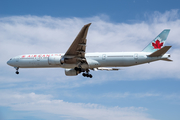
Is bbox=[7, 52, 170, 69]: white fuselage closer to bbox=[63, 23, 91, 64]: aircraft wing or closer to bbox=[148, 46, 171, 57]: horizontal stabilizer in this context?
bbox=[148, 46, 171, 57]: horizontal stabilizer

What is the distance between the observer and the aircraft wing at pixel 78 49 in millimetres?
26469

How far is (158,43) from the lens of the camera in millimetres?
33844

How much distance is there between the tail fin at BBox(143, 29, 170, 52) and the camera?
33.6 meters

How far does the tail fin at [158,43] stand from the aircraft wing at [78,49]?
Answer: 9.23 m

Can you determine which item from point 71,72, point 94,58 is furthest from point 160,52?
point 71,72

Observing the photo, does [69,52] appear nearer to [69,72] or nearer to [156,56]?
[69,72]

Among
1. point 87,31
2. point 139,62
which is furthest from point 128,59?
point 87,31

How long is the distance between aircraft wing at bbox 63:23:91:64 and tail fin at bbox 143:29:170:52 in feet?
30.3

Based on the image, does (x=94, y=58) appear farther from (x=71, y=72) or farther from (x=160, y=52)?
(x=160, y=52)

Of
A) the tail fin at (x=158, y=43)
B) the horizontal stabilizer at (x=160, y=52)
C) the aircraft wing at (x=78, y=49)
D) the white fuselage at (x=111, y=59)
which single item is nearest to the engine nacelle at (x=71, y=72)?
the white fuselage at (x=111, y=59)

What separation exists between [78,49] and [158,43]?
11832mm

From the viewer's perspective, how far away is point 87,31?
86.3 feet

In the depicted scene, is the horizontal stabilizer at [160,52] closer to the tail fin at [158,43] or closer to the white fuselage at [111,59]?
the white fuselage at [111,59]

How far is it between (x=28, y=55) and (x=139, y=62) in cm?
1611
